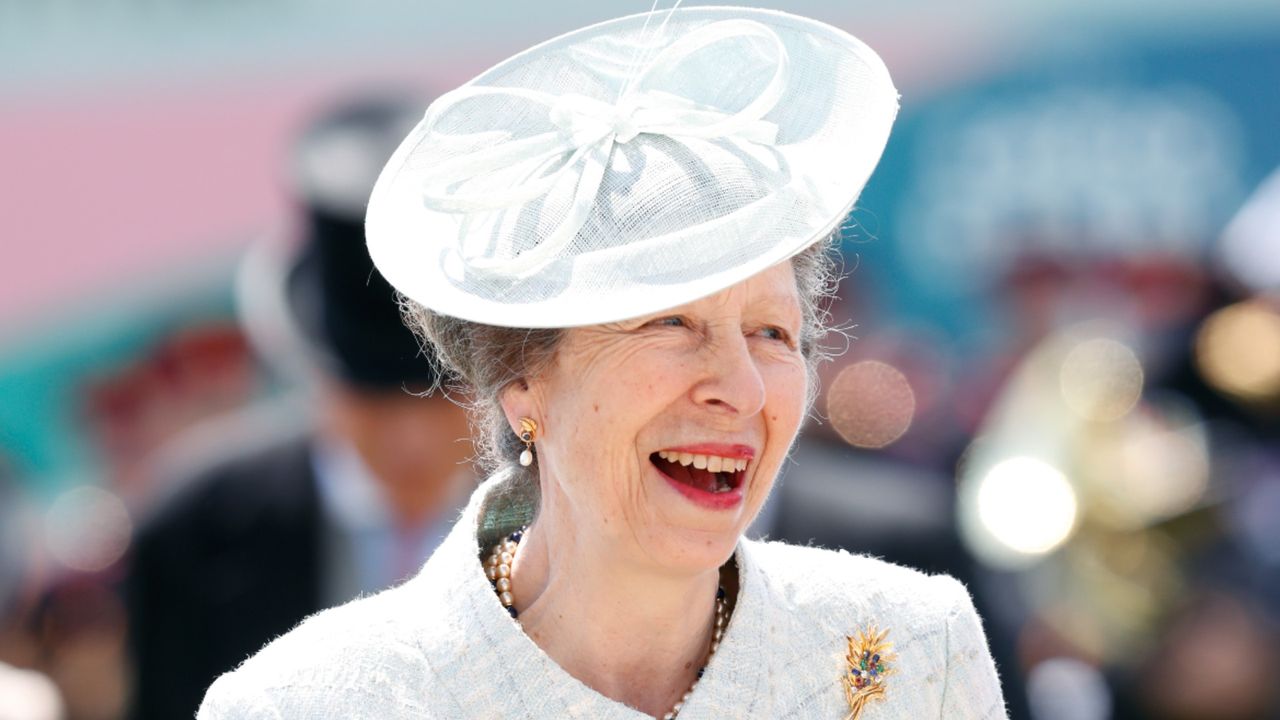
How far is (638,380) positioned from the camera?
7.88 feet

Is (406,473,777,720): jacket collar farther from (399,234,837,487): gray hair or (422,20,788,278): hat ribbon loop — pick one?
(422,20,788,278): hat ribbon loop

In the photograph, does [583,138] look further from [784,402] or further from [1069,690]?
[1069,690]

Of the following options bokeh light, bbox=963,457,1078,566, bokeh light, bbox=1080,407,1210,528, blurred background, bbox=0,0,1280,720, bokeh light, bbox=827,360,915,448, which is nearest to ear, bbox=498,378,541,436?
blurred background, bbox=0,0,1280,720

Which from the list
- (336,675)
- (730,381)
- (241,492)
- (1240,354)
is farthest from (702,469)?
(1240,354)

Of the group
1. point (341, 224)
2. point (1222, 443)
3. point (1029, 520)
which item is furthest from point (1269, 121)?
point (341, 224)

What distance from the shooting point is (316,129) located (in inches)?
233

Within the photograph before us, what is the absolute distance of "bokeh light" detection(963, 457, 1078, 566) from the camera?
6.39 meters

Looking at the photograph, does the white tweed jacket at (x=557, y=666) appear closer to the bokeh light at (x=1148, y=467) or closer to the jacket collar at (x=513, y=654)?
the jacket collar at (x=513, y=654)

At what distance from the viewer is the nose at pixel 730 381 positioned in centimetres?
237

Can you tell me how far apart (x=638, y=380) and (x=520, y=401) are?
25cm

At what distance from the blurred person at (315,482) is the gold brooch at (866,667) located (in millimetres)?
2766

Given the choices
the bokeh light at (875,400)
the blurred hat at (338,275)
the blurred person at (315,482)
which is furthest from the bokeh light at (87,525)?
the bokeh light at (875,400)

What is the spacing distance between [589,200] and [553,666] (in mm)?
600

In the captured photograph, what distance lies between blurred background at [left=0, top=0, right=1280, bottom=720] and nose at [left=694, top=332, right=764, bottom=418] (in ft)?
10.3
